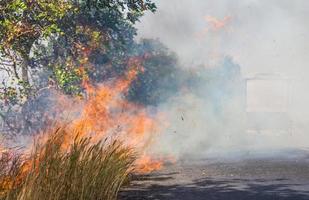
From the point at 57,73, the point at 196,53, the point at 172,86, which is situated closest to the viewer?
the point at 57,73

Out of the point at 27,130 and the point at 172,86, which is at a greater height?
the point at 172,86

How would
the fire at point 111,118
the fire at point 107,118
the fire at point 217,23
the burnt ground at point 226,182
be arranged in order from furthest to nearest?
the fire at point 217,23 → the fire at point 107,118 → the fire at point 111,118 → the burnt ground at point 226,182

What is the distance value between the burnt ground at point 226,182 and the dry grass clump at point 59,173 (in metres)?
1.88

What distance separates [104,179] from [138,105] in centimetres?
2141

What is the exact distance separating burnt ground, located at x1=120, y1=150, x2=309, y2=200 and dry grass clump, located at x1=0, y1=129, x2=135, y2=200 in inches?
73.8

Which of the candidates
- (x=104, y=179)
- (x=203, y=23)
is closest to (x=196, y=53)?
(x=203, y=23)

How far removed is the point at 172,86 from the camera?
2902 cm

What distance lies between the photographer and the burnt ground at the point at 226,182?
864 cm

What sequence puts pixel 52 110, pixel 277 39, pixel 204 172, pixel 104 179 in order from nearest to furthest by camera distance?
pixel 104 179, pixel 204 172, pixel 52 110, pixel 277 39

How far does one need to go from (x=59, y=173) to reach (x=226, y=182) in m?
5.50

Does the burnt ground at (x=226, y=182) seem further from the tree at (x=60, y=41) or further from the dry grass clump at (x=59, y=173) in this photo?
the tree at (x=60, y=41)

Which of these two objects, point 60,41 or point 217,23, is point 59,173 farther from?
point 217,23

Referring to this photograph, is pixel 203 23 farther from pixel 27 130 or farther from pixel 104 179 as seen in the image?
pixel 104 179

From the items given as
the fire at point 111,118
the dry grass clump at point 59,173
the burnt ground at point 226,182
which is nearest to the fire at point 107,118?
the fire at point 111,118
